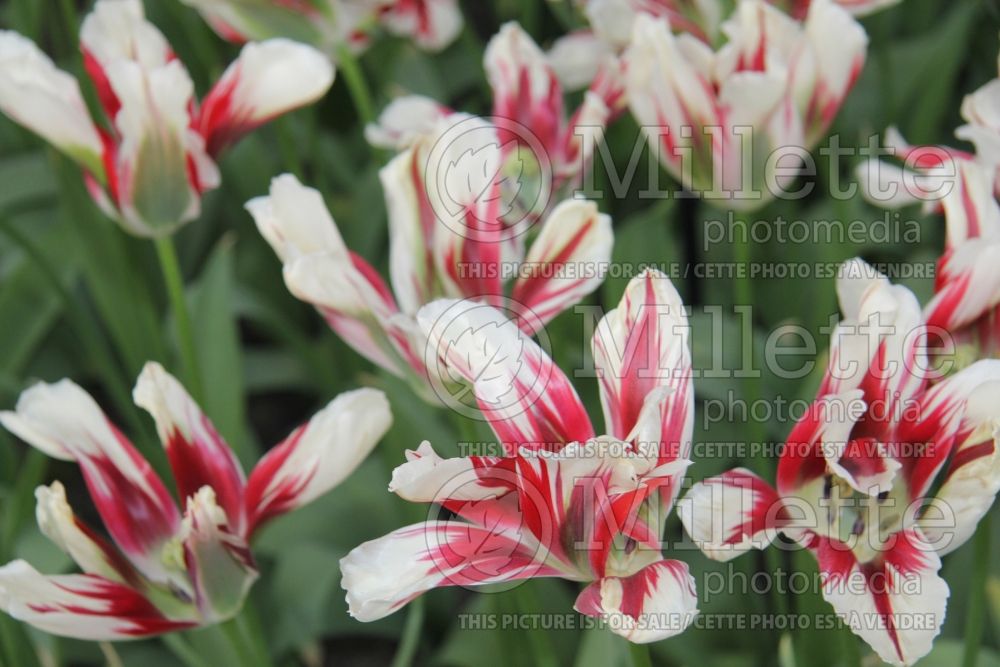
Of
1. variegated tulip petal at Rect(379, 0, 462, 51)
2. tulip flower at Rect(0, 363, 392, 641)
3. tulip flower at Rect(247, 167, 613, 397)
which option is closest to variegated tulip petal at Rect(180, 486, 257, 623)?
tulip flower at Rect(0, 363, 392, 641)

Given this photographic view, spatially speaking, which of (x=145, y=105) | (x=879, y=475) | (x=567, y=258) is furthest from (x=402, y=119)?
(x=879, y=475)

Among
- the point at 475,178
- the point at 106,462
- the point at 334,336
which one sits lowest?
the point at 334,336

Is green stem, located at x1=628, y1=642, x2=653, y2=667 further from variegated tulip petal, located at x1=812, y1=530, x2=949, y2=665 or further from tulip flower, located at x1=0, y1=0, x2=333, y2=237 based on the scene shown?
tulip flower, located at x1=0, y1=0, x2=333, y2=237

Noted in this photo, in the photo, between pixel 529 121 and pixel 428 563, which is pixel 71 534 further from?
pixel 529 121

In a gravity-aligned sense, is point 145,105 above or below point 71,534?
above

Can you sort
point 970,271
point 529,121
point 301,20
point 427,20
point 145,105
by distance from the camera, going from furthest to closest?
point 427,20
point 301,20
point 529,121
point 145,105
point 970,271

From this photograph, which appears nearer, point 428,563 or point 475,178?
point 428,563

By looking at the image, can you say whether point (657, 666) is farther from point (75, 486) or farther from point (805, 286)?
point (75, 486)
